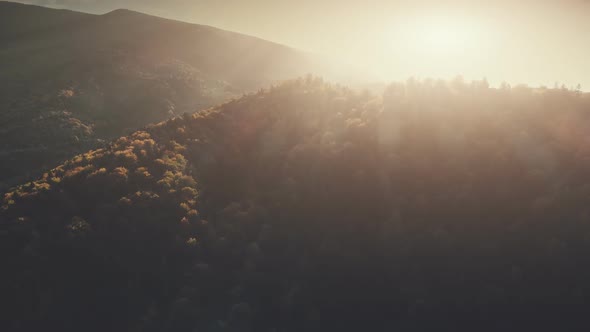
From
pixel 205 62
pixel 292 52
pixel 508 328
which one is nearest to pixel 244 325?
pixel 508 328

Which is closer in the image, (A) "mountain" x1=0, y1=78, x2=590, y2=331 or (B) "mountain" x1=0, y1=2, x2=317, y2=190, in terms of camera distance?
(A) "mountain" x1=0, y1=78, x2=590, y2=331

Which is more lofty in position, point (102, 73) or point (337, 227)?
point (102, 73)

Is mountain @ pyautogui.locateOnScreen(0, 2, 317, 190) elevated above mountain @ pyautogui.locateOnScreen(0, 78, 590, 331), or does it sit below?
above

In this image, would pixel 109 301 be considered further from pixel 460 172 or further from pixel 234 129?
pixel 460 172

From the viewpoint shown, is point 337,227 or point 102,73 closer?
point 337,227
